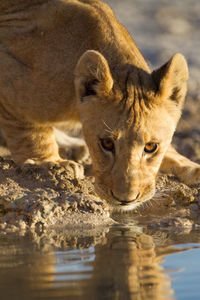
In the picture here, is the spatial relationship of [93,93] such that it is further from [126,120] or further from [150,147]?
[150,147]

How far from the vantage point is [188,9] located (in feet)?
42.6

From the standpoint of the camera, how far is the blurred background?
35.0ft

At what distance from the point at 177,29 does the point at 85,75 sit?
7.70 m

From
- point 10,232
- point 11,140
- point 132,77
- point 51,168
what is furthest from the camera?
point 11,140

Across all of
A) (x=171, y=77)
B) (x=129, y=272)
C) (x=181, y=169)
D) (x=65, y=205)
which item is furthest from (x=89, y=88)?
(x=129, y=272)

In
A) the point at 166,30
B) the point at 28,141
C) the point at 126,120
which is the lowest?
the point at 166,30

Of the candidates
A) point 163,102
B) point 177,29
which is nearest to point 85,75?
point 163,102

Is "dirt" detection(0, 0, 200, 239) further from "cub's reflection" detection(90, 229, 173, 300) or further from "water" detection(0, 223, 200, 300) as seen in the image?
"cub's reflection" detection(90, 229, 173, 300)

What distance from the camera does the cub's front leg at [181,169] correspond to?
6.24 m

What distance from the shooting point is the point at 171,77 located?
5105 millimetres

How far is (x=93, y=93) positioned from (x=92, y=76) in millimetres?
173

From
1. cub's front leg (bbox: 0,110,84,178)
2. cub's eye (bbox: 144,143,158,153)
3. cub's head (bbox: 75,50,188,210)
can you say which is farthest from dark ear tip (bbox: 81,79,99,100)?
cub's front leg (bbox: 0,110,84,178)

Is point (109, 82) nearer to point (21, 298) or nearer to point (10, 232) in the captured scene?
point (10, 232)

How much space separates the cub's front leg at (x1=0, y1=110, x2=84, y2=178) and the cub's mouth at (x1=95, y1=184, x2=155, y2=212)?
1.22 meters
